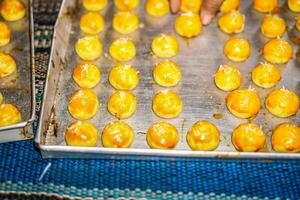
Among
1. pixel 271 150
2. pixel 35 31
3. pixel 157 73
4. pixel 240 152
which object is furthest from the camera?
pixel 35 31

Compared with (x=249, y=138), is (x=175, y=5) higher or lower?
higher

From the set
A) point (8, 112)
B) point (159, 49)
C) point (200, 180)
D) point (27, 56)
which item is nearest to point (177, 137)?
point (200, 180)

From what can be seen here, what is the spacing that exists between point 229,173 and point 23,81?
47.8 inches

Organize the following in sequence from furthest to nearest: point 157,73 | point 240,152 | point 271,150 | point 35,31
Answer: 1. point 35,31
2. point 157,73
3. point 271,150
4. point 240,152

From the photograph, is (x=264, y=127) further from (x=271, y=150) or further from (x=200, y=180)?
(x=200, y=180)

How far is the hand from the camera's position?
2.32 meters

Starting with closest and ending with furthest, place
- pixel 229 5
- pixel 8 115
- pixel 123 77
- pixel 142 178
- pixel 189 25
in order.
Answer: pixel 142 178 < pixel 8 115 < pixel 123 77 < pixel 189 25 < pixel 229 5

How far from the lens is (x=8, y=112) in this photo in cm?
202

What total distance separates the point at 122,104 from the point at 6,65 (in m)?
0.71

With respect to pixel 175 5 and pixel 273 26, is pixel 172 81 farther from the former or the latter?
pixel 273 26

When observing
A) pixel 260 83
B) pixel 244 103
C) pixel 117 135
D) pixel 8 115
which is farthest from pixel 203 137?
pixel 8 115

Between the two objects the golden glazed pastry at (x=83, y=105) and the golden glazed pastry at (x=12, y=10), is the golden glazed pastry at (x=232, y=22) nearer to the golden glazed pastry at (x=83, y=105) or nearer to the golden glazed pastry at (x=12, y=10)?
the golden glazed pastry at (x=83, y=105)

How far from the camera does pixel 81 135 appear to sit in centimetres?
194

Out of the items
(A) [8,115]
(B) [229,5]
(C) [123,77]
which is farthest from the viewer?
(B) [229,5]
